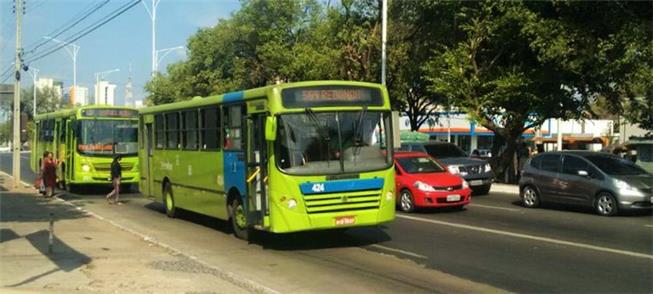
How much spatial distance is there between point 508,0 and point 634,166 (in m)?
10.2

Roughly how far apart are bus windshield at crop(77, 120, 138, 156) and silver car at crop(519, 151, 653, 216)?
1362 centimetres

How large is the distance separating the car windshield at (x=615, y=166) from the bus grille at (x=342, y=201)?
8094 millimetres

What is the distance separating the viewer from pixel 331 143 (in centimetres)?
1119

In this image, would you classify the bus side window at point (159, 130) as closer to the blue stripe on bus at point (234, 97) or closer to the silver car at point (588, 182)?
the blue stripe on bus at point (234, 97)

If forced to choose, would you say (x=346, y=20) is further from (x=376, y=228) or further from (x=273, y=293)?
(x=273, y=293)

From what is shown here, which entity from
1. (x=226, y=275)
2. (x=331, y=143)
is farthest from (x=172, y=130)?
(x=226, y=275)

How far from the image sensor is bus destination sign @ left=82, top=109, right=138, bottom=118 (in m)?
24.1

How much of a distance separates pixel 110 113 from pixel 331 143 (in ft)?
50.1

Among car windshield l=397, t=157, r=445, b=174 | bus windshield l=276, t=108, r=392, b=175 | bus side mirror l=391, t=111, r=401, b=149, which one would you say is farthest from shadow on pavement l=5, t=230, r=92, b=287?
car windshield l=397, t=157, r=445, b=174

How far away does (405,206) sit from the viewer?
17625mm

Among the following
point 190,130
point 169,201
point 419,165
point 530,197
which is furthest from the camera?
point 530,197

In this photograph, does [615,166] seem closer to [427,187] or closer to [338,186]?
[427,187]

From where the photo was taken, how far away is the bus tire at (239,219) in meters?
12.6

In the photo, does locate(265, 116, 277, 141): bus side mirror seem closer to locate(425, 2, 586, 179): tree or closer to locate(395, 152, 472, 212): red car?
locate(395, 152, 472, 212): red car
